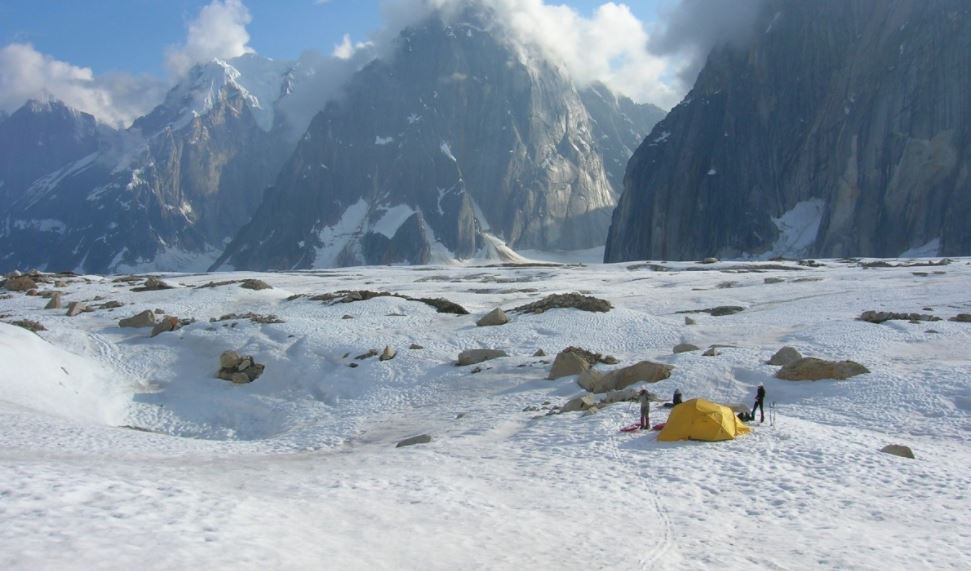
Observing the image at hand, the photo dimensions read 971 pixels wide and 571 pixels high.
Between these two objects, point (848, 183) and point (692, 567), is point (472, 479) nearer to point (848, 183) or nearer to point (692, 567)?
point (692, 567)

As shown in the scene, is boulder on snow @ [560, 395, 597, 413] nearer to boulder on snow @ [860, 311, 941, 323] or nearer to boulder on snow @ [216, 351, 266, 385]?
boulder on snow @ [216, 351, 266, 385]

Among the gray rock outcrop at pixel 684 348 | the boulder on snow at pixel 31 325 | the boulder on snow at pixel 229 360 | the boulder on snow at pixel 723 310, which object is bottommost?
the boulder on snow at pixel 229 360

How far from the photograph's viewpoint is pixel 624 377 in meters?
28.0

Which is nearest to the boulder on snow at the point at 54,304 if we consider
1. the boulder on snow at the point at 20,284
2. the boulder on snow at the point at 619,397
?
the boulder on snow at the point at 20,284

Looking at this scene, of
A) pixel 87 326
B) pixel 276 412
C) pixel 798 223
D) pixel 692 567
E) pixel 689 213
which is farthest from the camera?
pixel 689 213

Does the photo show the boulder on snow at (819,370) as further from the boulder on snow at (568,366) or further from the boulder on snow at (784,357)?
the boulder on snow at (568,366)

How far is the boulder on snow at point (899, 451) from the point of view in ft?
58.0

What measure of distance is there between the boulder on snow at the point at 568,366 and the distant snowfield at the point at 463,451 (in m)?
1.00

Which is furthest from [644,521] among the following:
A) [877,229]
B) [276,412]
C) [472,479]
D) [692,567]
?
[877,229]

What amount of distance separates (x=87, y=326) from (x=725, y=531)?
3980cm

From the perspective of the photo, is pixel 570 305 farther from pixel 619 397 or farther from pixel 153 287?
pixel 153 287

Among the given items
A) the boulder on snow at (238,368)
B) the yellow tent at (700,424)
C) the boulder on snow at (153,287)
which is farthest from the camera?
the boulder on snow at (153,287)

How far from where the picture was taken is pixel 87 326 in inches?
1651

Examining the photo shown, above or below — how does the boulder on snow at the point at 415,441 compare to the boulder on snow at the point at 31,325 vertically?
below
